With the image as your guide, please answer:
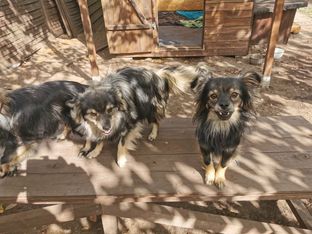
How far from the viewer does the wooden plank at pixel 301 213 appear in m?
3.67

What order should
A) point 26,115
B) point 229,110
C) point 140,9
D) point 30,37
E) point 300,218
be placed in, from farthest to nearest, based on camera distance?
point 30,37, point 140,9, point 300,218, point 26,115, point 229,110

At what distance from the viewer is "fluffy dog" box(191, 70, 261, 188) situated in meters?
2.79

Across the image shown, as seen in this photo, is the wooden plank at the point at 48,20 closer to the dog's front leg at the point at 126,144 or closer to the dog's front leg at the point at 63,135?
the dog's front leg at the point at 63,135

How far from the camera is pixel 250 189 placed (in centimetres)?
303

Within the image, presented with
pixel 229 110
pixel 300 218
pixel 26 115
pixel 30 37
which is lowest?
pixel 300 218

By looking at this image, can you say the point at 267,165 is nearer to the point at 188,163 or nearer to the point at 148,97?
the point at 188,163

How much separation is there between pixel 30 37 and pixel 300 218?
9.05 m

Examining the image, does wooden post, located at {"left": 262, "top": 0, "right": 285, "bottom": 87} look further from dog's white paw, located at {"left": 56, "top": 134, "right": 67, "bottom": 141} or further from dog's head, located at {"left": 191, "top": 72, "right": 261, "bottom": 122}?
dog's white paw, located at {"left": 56, "top": 134, "right": 67, "bottom": 141}

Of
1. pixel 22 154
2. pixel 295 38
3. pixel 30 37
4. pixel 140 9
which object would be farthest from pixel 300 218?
pixel 30 37

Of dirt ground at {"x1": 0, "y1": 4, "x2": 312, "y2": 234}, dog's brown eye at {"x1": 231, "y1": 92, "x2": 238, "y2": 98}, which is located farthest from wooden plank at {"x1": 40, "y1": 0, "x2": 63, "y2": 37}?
dog's brown eye at {"x1": 231, "y1": 92, "x2": 238, "y2": 98}

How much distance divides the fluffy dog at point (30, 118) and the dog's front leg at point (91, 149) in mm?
304

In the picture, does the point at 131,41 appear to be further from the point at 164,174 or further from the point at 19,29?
the point at 164,174

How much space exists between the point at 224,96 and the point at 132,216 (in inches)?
67.6

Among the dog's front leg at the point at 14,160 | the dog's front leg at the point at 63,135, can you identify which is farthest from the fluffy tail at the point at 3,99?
the dog's front leg at the point at 63,135
